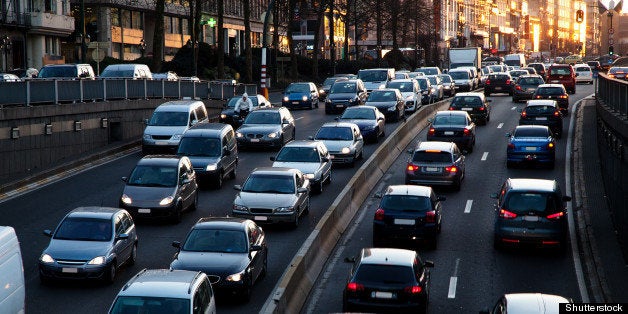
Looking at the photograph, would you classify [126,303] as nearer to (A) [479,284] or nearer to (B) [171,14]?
(A) [479,284]

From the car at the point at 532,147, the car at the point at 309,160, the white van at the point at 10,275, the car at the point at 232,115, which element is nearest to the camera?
the white van at the point at 10,275

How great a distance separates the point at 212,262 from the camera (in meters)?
20.0

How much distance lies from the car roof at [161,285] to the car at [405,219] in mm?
8870

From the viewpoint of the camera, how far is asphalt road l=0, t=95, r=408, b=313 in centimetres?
1975

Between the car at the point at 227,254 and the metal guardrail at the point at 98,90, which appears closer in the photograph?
the car at the point at 227,254

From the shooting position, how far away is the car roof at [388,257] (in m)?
18.7

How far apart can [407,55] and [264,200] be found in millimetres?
97674

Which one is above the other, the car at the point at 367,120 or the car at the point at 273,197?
the car at the point at 367,120

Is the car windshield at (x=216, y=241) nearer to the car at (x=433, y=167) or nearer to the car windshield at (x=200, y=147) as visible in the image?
the car windshield at (x=200, y=147)

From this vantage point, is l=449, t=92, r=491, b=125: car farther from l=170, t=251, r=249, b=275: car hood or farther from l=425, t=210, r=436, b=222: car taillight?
l=170, t=251, r=249, b=275: car hood

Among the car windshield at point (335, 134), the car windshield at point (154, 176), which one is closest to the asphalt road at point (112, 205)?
the car windshield at point (154, 176)

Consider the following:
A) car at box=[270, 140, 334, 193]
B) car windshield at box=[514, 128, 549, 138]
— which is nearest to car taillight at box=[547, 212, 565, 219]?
car at box=[270, 140, 334, 193]

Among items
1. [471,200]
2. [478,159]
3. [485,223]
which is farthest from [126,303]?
[478,159]

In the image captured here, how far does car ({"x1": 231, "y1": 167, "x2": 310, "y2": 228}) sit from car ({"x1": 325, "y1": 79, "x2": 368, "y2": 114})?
26069mm
